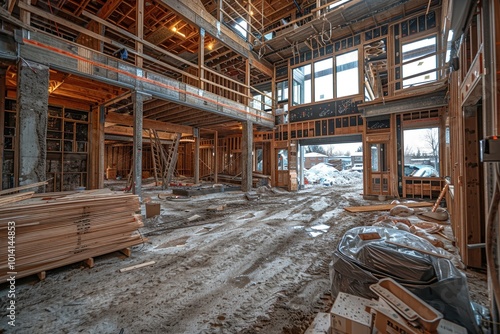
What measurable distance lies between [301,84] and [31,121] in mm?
13463

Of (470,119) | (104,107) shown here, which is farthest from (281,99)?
(470,119)

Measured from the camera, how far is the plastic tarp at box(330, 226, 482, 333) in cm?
187

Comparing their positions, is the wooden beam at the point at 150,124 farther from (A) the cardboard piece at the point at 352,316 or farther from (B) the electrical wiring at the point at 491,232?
(B) the electrical wiring at the point at 491,232

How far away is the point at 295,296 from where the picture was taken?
8.69 ft

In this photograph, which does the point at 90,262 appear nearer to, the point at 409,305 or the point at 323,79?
the point at 409,305

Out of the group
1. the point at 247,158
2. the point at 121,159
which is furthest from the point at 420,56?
the point at 121,159

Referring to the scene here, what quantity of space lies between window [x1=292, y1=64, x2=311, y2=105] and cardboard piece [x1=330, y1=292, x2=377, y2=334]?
1323cm

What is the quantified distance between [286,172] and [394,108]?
23.1ft

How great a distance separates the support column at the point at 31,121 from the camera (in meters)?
4.72

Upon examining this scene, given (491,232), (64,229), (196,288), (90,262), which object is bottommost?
(196,288)

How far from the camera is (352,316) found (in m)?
1.77

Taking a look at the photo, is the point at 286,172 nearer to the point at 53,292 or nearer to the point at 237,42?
the point at 237,42

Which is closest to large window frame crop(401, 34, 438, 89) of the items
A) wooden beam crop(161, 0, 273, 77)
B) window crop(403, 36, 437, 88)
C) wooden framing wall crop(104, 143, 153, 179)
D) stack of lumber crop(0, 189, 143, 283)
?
window crop(403, 36, 437, 88)

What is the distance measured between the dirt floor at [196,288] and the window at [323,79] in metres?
9.90
